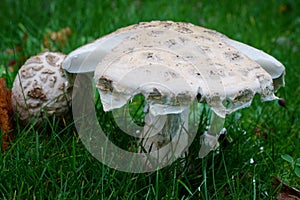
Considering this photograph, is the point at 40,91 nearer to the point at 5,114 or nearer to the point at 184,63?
the point at 5,114

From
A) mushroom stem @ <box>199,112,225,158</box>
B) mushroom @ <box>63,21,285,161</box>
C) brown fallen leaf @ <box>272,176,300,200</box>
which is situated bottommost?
brown fallen leaf @ <box>272,176,300,200</box>

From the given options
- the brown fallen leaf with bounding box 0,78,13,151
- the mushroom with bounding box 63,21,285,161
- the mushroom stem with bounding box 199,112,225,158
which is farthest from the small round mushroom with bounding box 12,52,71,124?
the mushroom stem with bounding box 199,112,225,158

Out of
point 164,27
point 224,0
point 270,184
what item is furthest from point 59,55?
point 224,0

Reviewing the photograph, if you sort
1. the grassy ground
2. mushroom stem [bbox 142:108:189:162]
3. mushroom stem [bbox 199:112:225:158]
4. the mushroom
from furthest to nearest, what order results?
mushroom stem [bbox 199:112:225:158] → mushroom stem [bbox 142:108:189:162] → the grassy ground → the mushroom

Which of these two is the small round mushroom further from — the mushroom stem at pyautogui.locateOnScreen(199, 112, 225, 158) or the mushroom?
the mushroom stem at pyautogui.locateOnScreen(199, 112, 225, 158)

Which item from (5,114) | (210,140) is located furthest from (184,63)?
(5,114)

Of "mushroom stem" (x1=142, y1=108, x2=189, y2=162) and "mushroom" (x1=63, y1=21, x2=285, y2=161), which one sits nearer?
"mushroom" (x1=63, y1=21, x2=285, y2=161)

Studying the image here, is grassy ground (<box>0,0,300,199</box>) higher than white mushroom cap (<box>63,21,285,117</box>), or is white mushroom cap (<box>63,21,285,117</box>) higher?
white mushroom cap (<box>63,21,285,117</box>)
